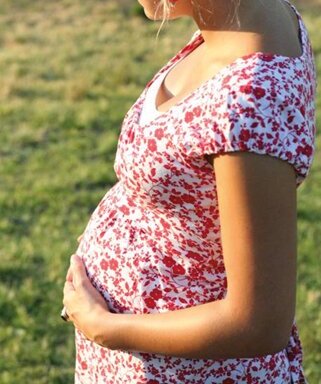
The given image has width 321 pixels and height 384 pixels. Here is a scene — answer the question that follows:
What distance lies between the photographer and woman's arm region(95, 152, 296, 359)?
137cm

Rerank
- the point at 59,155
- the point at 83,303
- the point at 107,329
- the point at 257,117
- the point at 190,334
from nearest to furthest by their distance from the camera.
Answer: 1. the point at 257,117
2. the point at 190,334
3. the point at 107,329
4. the point at 83,303
5. the point at 59,155

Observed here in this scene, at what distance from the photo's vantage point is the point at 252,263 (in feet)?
4.57

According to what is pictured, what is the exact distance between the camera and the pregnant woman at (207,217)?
4.55 ft

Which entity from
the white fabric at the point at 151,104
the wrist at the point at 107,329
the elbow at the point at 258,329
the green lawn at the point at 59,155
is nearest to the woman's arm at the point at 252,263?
the elbow at the point at 258,329

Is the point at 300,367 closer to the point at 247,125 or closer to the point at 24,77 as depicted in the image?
the point at 247,125

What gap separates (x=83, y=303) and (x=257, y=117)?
0.62 metres

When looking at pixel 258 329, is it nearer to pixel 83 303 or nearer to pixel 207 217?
pixel 207 217

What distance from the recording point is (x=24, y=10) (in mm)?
10227

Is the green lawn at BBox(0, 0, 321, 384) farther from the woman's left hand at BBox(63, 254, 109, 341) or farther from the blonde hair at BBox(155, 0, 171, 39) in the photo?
the blonde hair at BBox(155, 0, 171, 39)

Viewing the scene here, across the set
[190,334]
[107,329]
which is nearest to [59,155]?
[107,329]

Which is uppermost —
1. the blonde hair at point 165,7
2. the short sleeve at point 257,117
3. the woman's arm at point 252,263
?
the blonde hair at point 165,7

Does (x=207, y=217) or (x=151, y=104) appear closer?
(x=207, y=217)

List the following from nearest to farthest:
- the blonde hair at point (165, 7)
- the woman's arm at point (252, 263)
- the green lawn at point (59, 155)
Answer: the woman's arm at point (252, 263)
the blonde hair at point (165, 7)
the green lawn at point (59, 155)

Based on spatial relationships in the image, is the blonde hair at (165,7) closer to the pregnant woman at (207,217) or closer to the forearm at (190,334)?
the pregnant woman at (207,217)
